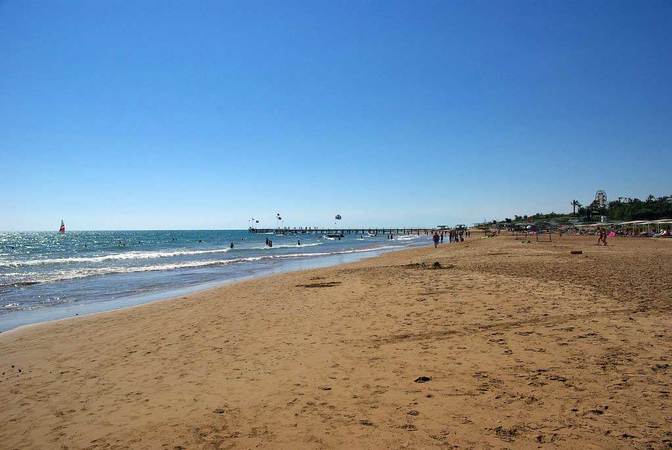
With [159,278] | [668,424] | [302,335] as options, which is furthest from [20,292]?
[668,424]

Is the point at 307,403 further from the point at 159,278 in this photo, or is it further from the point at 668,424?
the point at 159,278

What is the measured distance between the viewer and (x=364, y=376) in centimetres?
599

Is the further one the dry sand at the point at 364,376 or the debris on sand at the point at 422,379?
→ the debris on sand at the point at 422,379

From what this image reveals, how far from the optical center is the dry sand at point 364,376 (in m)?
4.37

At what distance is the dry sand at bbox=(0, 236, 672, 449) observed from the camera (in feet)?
14.3

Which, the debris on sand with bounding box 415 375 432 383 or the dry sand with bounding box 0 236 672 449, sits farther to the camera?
the debris on sand with bounding box 415 375 432 383

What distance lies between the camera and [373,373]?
6078mm

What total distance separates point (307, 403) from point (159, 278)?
74.1ft

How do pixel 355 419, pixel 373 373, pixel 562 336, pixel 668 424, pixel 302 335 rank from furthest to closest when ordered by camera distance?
pixel 302 335, pixel 562 336, pixel 373 373, pixel 355 419, pixel 668 424

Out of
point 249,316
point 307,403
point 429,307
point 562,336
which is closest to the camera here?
point 307,403

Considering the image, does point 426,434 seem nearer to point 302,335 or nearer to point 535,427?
point 535,427

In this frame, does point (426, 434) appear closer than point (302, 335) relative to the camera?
Yes

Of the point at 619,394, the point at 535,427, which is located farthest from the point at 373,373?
the point at 619,394

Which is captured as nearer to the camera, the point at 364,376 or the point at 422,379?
the point at 422,379
